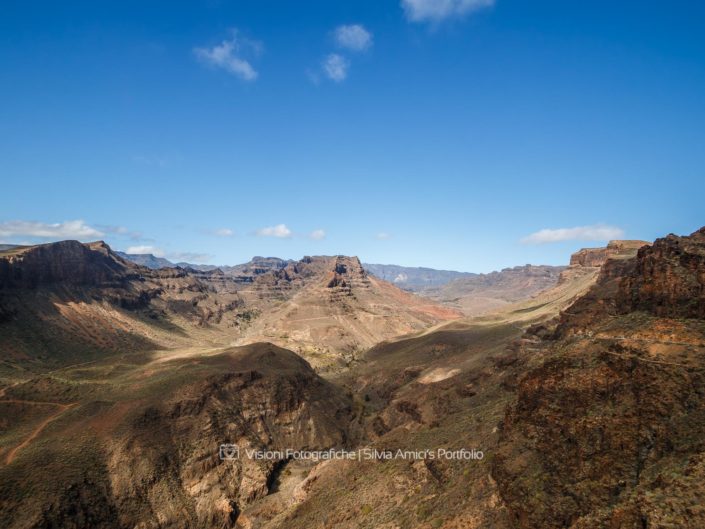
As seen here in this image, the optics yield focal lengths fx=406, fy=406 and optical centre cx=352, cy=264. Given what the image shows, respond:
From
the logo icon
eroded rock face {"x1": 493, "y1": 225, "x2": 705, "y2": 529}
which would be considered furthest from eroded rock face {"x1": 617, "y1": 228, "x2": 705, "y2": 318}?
the logo icon

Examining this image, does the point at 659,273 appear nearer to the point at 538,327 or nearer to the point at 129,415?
the point at 538,327

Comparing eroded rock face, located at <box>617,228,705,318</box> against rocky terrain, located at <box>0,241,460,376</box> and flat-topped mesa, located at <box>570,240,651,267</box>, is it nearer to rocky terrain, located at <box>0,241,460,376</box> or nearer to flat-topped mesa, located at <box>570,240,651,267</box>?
rocky terrain, located at <box>0,241,460,376</box>

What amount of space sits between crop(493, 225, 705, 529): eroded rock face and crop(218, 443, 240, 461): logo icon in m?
37.1

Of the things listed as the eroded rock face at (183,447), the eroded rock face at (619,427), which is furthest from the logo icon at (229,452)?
the eroded rock face at (619,427)

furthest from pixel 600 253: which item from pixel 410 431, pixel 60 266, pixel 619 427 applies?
pixel 60 266

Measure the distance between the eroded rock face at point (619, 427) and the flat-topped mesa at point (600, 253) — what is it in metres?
125

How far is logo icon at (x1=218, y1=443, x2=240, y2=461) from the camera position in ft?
176

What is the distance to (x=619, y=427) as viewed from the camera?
24250mm

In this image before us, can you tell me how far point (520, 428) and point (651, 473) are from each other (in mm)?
10873

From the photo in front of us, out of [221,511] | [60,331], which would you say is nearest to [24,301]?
[60,331]

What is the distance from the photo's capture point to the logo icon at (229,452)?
53594mm

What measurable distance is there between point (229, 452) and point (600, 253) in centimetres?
17374

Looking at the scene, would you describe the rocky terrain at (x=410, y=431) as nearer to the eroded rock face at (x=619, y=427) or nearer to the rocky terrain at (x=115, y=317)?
the eroded rock face at (x=619, y=427)

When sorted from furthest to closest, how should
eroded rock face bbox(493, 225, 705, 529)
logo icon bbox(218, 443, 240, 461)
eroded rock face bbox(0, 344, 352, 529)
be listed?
logo icon bbox(218, 443, 240, 461) < eroded rock face bbox(0, 344, 352, 529) < eroded rock face bbox(493, 225, 705, 529)
